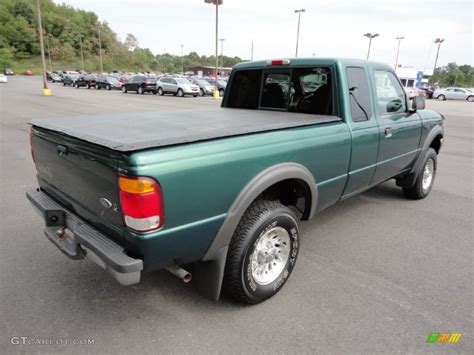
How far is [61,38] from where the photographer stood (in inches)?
4195

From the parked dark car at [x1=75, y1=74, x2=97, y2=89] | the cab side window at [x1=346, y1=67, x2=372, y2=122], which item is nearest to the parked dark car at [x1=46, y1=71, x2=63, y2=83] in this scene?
the parked dark car at [x1=75, y1=74, x2=97, y2=89]

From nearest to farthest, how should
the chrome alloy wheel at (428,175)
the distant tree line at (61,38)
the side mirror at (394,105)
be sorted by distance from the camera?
the side mirror at (394,105) → the chrome alloy wheel at (428,175) → the distant tree line at (61,38)

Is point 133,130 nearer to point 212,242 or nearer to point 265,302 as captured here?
point 212,242

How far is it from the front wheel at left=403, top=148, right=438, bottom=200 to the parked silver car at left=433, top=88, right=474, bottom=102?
125ft

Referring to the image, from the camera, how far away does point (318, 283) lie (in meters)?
3.08

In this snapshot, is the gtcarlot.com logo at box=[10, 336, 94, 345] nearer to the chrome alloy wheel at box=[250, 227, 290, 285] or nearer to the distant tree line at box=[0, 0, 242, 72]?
the chrome alloy wheel at box=[250, 227, 290, 285]

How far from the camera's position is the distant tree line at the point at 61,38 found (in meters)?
95.2

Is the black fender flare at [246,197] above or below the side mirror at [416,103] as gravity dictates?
below

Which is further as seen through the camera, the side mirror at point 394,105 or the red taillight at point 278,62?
the side mirror at point 394,105

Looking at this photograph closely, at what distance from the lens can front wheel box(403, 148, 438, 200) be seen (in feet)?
16.6

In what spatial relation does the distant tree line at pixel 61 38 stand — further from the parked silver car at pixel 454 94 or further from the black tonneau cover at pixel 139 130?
the black tonneau cover at pixel 139 130

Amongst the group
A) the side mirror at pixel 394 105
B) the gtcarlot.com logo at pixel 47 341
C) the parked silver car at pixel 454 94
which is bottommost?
the gtcarlot.com logo at pixel 47 341

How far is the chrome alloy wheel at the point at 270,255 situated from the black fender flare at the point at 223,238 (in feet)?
1.12

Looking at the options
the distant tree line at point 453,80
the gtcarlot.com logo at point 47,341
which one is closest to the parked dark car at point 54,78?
the gtcarlot.com logo at point 47,341
